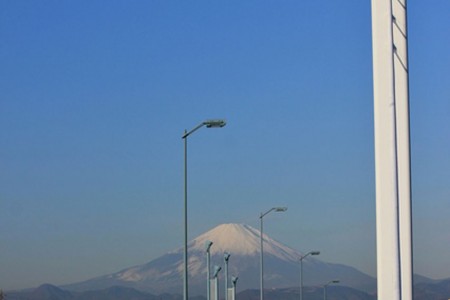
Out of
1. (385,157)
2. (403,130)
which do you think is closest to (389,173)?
(385,157)

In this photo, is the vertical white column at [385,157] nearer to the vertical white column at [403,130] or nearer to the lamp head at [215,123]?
the vertical white column at [403,130]

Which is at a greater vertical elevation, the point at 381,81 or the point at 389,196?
the point at 381,81

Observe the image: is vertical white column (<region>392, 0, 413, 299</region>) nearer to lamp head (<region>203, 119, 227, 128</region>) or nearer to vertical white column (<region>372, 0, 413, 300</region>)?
vertical white column (<region>372, 0, 413, 300</region>)

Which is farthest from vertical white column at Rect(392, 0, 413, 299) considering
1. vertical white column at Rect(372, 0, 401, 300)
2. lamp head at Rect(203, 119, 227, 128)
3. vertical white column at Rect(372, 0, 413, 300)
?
lamp head at Rect(203, 119, 227, 128)

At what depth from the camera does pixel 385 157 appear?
2544 cm

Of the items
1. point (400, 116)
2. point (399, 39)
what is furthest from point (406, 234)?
point (399, 39)

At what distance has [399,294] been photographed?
996 inches

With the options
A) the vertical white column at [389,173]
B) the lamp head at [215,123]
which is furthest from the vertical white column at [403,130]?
the lamp head at [215,123]

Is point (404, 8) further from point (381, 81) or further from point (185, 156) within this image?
point (185, 156)

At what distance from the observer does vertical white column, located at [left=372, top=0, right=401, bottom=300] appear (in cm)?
2525

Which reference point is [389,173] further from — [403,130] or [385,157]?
[403,130]

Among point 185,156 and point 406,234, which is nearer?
point 406,234

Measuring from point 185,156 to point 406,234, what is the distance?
21.5m

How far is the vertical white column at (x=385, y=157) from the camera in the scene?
25.2 m
